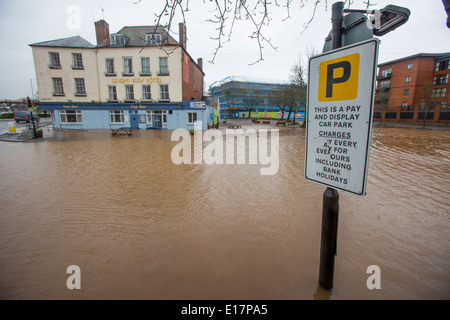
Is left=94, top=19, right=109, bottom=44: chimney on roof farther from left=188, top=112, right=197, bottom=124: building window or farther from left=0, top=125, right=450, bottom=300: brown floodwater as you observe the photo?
left=0, top=125, right=450, bottom=300: brown floodwater

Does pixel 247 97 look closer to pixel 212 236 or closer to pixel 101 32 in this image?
pixel 101 32

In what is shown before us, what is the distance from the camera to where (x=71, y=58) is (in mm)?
25375

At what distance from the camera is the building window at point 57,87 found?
25.8 meters

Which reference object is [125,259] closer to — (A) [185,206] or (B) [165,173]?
(A) [185,206]

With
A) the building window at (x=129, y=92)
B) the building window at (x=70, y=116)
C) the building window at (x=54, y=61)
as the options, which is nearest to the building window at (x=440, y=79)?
the building window at (x=129, y=92)

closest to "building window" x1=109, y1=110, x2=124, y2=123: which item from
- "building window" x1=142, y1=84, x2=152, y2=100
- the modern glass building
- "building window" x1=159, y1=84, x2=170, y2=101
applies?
"building window" x1=142, y1=84, x2=152, y2=100

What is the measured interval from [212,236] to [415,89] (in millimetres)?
53073

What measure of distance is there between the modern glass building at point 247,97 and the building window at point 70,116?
37.3 meters


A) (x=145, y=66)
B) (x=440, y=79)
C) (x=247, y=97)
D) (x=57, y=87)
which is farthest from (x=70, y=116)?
(x=440, y=79)

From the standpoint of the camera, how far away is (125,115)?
1032 inches

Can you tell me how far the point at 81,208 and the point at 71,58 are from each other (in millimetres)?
28266

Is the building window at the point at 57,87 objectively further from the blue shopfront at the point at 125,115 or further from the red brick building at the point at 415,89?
the red brick building at the point at 415,89

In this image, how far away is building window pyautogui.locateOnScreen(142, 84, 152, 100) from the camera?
2548cm
